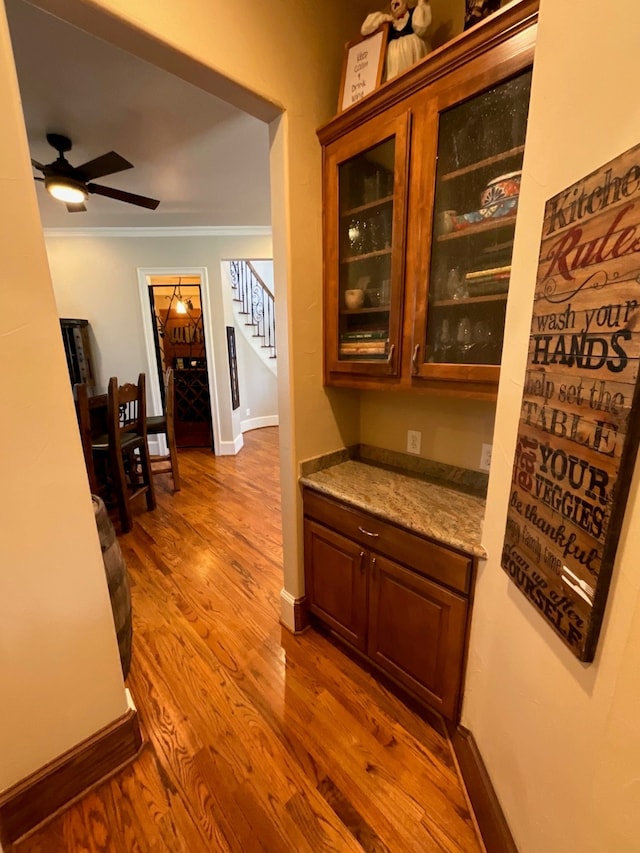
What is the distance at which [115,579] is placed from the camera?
4.57 feet

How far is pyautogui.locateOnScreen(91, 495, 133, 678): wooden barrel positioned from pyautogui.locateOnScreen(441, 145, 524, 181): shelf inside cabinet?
1677 millimetres

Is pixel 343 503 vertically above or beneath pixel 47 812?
above

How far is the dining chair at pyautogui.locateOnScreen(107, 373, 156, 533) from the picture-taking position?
105 inches

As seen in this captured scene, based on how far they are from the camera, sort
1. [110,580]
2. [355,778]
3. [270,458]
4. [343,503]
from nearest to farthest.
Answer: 1. [355,778]
2. [110,580]
3. [343,503]
4. [270,458]

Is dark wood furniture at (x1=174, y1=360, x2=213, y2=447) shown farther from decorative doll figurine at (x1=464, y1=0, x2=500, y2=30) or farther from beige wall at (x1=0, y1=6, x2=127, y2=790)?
decorative doll figurine at (x1=464, y1=0, x2=500, y2=30)

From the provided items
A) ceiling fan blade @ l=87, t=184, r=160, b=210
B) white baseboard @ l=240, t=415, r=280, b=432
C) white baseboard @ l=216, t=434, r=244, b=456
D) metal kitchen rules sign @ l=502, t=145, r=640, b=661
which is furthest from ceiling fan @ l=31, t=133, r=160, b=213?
white baseboard @ l=240, t=415, r=280, b=432

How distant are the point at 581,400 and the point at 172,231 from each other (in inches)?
183

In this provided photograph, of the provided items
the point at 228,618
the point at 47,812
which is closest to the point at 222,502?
the point at 228,618

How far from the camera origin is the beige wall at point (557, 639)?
583 millimetres

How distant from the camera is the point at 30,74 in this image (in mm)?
1703

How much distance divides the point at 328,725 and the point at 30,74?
125 inches

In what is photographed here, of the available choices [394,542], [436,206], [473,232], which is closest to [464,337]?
[473,232]

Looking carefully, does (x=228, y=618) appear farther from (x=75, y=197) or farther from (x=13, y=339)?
(x=75, y=197)

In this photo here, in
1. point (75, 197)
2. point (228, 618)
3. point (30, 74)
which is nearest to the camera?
point (30, 74)
